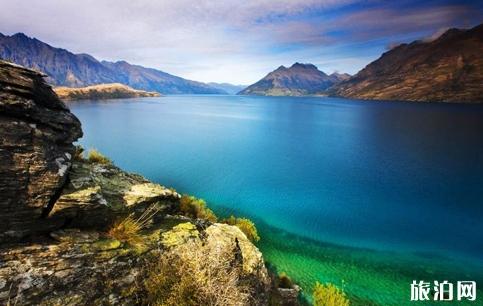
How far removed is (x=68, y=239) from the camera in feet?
32.5

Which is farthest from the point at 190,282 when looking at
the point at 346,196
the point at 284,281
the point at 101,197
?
the point at 346,196

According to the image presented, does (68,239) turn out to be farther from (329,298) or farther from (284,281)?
(284,281)

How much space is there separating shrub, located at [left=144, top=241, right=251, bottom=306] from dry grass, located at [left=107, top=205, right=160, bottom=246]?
1.29 m

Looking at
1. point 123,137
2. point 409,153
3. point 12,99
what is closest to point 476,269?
point 12,99

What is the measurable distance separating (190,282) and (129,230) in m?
3.75

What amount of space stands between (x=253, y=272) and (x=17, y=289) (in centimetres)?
890

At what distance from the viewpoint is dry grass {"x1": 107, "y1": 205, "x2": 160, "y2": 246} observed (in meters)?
11.1

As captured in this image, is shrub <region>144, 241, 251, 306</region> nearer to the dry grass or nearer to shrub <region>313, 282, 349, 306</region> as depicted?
the dry grass

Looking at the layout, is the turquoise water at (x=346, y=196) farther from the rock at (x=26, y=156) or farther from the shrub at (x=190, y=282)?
the rock at (x=26, y=156)

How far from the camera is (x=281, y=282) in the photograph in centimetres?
2250

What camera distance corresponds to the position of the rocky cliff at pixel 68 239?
8828 mm

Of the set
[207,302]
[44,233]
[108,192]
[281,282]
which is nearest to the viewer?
[207,302]

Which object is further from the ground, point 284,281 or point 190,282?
point 190,282

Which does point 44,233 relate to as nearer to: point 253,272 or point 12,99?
point 12,99
